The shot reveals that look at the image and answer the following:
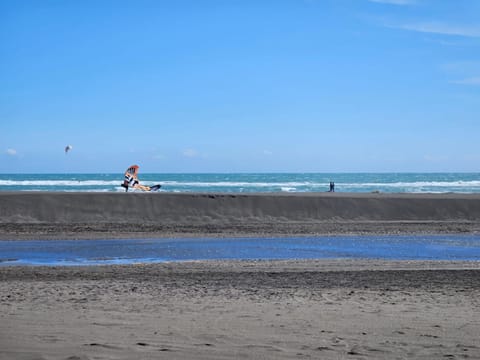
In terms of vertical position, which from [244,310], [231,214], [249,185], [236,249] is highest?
[249,185]

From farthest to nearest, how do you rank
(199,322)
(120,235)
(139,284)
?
1. (120,235)
2. (139,284)
3. (199,322)

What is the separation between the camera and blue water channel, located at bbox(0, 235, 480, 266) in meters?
17.1

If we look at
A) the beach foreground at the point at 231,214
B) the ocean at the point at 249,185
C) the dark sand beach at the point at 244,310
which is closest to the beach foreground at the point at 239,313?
the dark sand beach at the point at 244,310

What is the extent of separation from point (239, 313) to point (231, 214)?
22309 millimetres

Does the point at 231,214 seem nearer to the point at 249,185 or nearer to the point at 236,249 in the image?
the point at 236,249

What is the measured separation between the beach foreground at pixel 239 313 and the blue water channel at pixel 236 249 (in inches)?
115

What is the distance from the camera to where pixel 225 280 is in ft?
40.6

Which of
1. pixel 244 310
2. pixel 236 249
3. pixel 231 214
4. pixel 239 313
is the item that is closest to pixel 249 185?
pixel 231 214

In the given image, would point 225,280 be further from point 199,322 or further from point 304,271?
point 199,322

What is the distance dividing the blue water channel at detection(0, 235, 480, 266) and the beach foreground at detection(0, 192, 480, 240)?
255cm

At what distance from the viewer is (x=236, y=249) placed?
63.3 ft

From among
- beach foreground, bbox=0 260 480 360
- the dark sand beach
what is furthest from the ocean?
beach foreground, bbox=0 260 480 360

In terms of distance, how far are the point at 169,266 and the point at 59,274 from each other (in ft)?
8.45

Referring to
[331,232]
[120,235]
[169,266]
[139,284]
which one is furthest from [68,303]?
[331,232]
